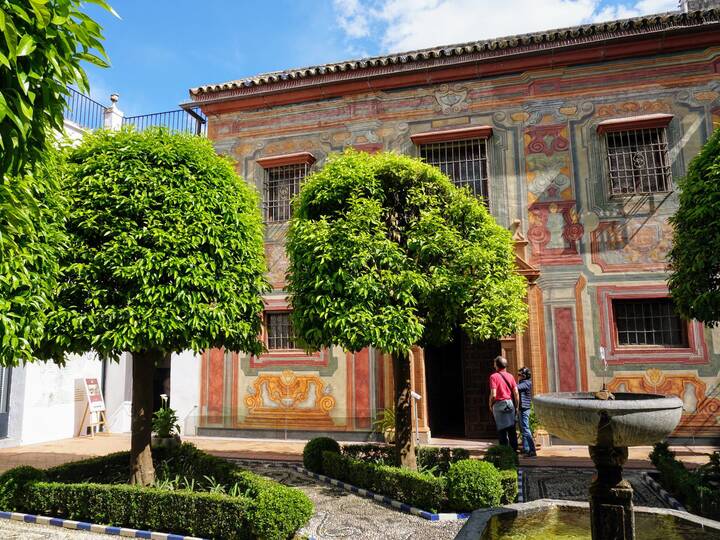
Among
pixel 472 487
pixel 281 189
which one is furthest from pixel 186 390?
pixel 472 487

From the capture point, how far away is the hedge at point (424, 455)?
7.89m

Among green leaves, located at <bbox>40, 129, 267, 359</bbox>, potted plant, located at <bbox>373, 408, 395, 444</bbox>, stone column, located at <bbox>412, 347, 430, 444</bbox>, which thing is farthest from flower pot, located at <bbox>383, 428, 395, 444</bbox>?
green leaves, located at <bbox>40, 129, 267, 359</bbox>

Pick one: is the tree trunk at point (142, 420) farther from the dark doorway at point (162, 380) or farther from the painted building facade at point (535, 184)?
the dark doorway at point (162, 380)

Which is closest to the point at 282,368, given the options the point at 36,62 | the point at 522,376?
the point at 522,376

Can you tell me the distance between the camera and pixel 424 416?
1155 centimetres

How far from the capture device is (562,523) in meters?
4.70

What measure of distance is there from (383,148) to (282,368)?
5608 mm

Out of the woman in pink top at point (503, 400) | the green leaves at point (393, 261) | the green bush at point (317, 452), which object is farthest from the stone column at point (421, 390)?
the green leaves at point (393, 261)

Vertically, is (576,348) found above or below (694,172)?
below

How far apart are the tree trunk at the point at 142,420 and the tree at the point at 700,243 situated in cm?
675

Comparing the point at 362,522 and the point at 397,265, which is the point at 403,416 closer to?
the point at 362,522

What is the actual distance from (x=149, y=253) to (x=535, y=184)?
851 cm

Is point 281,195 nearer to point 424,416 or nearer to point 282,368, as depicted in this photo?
point 282,368

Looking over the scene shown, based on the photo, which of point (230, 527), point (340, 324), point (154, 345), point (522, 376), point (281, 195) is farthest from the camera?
point (281, 195)
